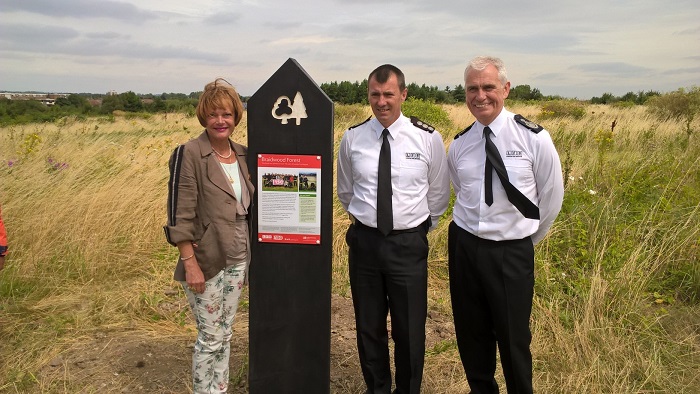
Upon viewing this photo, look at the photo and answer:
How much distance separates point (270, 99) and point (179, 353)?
2223 mm

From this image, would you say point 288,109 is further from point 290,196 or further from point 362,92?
point 362,92

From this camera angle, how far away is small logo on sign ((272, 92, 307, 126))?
2805 millimetres

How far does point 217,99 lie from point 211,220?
2.10 ft

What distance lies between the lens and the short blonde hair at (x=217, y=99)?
2.55 m

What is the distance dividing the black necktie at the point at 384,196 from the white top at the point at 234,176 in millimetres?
799

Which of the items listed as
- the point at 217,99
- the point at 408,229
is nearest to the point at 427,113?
the point at 408,229

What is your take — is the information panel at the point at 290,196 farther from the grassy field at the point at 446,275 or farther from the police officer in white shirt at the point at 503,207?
the grassy field at the point at 446,275

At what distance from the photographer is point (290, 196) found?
287 centimetres

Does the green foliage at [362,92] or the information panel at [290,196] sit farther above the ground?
the green foliage at [362,92]

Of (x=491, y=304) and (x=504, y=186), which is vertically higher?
(x=504, y=186)

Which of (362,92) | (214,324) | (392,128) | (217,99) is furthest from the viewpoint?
(362,92)

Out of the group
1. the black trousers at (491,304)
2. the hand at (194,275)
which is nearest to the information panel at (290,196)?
the hand at (194,275)

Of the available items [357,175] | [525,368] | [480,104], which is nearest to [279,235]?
[357,175]

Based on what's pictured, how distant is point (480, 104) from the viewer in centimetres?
262
